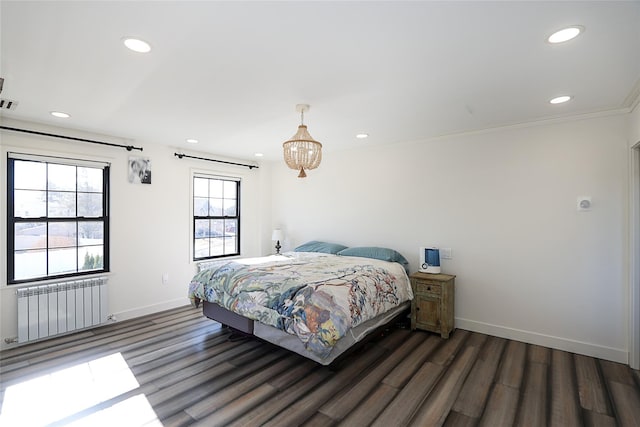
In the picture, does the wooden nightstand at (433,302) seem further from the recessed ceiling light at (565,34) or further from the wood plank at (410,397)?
the recessed ceiling light at (565,34)

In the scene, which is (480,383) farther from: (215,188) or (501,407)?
(215,188)

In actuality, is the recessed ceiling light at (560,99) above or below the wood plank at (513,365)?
above

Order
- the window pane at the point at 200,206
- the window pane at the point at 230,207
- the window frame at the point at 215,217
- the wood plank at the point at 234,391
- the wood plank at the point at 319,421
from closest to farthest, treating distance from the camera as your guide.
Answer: the wood plank at the point at 319,421 → the wood plank at the point at 234,391 → the window frame at the point at 215,217 → the window pane at the point at 200,206 → the window pane at the point at 230,207

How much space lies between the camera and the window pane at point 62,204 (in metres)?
3.56

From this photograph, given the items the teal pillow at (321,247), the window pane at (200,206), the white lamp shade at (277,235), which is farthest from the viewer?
the white lamp shade at (277,235)

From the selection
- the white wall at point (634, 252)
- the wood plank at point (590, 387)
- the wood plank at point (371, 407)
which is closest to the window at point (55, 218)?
the wood plank at point (371, 407)

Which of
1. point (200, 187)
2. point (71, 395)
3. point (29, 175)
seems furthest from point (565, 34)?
point (29, 175)

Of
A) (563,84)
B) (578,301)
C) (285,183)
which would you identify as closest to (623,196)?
(578,301)

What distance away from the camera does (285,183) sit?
5.79 metres

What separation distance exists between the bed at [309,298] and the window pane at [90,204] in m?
1.59

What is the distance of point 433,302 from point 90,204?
4371mm

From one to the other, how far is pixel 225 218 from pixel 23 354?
9.67 feet

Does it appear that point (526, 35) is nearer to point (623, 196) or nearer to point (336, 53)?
point (336, 53)

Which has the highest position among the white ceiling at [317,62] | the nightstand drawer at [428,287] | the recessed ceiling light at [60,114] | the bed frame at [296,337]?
the recessed ceiling light at [60,114]
